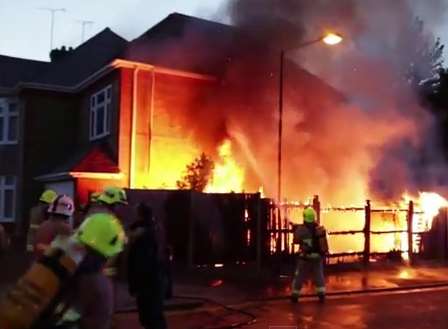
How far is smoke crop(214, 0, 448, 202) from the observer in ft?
64.5

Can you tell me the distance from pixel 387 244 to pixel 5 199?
12.5m

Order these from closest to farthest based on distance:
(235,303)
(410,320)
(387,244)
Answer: (410,320)
(235,303)
(387,244)

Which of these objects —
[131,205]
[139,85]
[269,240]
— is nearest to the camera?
[131,205]

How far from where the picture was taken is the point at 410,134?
20969 mm

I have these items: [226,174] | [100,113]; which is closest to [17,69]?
[100,113]

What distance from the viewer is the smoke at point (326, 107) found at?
64.5 feet

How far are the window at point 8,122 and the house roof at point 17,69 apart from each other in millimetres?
848

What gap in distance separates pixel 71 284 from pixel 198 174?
1540 cm

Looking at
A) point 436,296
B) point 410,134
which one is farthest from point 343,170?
point 436,296

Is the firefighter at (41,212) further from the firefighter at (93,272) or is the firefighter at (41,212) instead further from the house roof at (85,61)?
the house roof at (85,61)

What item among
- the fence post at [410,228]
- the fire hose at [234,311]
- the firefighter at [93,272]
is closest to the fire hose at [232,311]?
the fire hose at [234,311]

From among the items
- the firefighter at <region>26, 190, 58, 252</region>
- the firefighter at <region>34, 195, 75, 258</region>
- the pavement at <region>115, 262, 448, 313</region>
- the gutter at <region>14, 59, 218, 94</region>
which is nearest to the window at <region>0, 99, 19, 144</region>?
the gutter at <region>14, 59, 218, 94</region>

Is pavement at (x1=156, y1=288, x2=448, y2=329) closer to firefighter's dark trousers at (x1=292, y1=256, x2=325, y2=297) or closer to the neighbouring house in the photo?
firefighter's dark trousers at (x1=292, y1=256, x2=325, y2=297)

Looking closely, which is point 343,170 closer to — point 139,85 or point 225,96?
point 225,96
